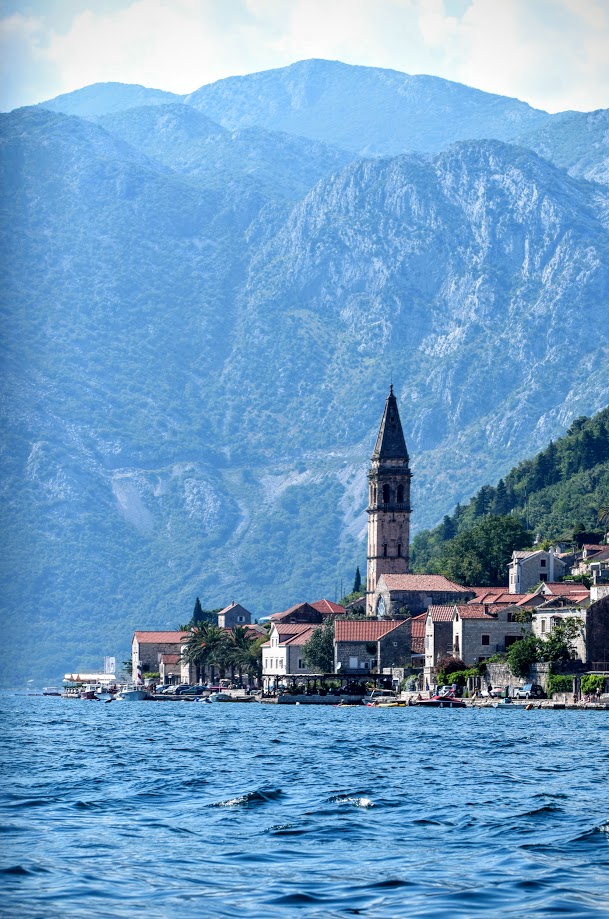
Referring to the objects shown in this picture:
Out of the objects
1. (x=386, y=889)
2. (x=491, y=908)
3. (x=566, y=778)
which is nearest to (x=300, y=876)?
(x=386, y=889)

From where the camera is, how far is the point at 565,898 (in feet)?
145

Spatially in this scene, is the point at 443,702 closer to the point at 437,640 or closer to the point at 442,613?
the point at 437,640

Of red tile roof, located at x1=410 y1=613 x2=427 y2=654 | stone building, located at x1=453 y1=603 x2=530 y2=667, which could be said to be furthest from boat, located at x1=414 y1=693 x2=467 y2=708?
red tile roof, located at x1=410 y1=613 x2=427 y2=654

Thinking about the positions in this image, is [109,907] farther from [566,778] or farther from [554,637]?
[554,637]

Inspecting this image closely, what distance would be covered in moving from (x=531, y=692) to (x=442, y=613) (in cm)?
2714

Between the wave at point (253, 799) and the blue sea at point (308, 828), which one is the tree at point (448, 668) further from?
the wave at point (253, 799)

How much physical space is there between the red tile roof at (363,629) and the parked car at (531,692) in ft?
125

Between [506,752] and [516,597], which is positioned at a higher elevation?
[516,597]

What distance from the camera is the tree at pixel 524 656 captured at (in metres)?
156

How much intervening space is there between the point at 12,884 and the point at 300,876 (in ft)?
23.9

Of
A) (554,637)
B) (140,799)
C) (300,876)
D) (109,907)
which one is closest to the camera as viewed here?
(109,907)

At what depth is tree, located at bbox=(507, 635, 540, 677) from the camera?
15650 cm

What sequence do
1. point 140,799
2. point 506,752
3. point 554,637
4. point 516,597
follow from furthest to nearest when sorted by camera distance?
1. point 516,597
2. point 554,637
3. point 506,752
4. point 140,799

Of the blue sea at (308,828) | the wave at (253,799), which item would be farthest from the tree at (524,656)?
the wave at (253,799)
